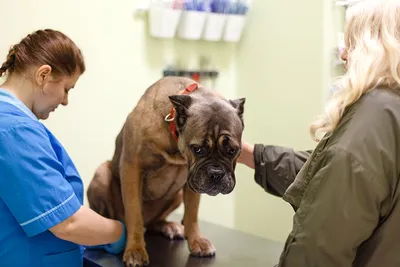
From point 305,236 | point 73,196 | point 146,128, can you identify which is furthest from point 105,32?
point 305,236

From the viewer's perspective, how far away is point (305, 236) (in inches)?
42.4

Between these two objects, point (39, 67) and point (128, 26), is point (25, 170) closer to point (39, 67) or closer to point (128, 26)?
point (39, 67)

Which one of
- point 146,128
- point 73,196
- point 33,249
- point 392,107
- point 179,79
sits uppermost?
point 392,107

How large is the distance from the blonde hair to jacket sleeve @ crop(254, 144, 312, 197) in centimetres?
71

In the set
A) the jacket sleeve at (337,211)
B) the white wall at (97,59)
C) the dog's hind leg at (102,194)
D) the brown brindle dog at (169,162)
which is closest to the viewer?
the jacket sleeve at (337,211)

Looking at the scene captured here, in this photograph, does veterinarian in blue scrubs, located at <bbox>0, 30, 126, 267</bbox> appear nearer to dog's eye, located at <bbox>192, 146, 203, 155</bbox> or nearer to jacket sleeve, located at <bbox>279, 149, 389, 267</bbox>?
dog's eye, located at <bbox>192, 146, 203, 155</bbox>

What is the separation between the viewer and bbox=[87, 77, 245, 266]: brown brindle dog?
4.79ft

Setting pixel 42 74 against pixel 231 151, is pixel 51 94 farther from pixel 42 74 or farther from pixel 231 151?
pixel 231 151

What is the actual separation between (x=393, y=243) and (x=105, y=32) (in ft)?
5.33

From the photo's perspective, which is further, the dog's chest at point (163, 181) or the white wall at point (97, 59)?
the white wall at point (97, 59)

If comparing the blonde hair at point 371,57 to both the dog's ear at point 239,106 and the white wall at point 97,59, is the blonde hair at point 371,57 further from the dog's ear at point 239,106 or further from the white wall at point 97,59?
the white wall at point 97,59

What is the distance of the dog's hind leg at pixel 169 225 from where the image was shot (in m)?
1.92

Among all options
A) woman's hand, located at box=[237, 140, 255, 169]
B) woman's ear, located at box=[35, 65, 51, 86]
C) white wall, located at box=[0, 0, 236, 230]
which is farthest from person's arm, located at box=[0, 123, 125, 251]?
white wall, located at box=[0, 0, 236, 230]

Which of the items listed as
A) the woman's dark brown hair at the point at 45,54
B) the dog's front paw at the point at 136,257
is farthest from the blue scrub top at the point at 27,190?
the dog's front paw at the point at 136,257
